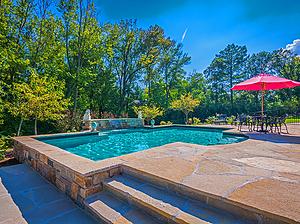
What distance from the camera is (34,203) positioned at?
6.56 ft

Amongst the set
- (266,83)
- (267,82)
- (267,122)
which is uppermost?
(266,83)

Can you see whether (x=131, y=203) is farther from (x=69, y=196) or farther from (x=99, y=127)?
(x=99, y=127)

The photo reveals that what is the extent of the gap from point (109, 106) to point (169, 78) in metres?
11.4

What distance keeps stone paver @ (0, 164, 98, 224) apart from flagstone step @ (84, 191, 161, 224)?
0.56ft

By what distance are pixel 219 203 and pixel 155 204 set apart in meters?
0.62

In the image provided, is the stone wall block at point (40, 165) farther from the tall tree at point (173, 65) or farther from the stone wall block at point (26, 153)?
the tall tree at point (173, 65)

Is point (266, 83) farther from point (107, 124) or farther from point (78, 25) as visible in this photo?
point (78, 25)

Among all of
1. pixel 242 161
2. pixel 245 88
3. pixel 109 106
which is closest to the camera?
pixel 242 161

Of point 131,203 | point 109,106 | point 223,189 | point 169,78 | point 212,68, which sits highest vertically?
point 212,68

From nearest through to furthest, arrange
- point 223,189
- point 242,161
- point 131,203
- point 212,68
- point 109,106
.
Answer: point 223,189, point 131,203, point 242,161, point 109,106, point 212,68

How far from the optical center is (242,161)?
240 centimetres

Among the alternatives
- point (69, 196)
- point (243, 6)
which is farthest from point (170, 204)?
point (243, 6)

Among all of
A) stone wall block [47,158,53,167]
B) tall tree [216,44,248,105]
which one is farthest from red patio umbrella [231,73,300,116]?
tall tree [216,44,248,105]

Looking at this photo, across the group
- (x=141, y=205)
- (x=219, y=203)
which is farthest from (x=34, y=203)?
(x=219, y=203)
